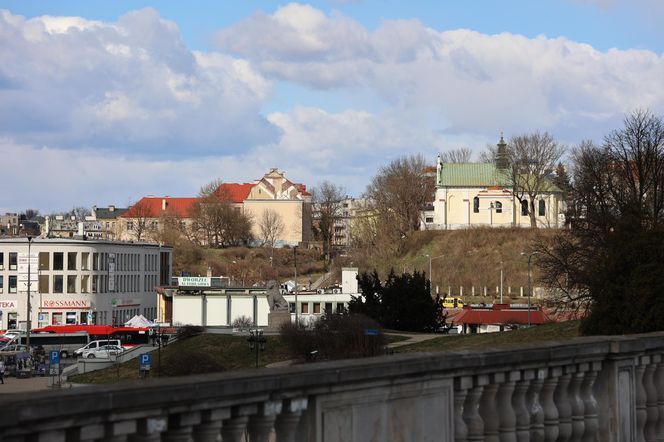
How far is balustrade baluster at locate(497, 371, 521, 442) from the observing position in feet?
23.8

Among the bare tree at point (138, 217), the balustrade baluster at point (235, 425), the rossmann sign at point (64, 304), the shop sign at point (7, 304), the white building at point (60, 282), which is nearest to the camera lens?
the balustrade baluster at point (235, 425)

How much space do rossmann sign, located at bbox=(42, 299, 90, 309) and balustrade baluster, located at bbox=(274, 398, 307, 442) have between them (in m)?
91.3

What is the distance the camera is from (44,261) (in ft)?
309

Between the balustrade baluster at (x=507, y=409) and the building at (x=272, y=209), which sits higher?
the building at (x=272, y=209)

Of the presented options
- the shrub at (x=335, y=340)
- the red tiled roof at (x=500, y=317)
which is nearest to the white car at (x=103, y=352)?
the shrub at (x=335, y=340)

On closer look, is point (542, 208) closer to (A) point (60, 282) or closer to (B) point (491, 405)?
(A) point (60, 282)

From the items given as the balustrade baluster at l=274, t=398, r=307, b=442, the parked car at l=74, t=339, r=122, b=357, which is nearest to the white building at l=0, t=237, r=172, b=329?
the parked car at l=74, t=339, r=122, b=357

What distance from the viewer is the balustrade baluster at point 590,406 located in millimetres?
8219

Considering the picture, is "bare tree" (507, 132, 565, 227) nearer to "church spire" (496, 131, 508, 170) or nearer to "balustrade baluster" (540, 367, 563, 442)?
"church spire" (496, 131, 508, 170)

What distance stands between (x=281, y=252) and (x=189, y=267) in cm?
1369

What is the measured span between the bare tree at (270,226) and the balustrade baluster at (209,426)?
157 m

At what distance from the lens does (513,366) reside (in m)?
7.39

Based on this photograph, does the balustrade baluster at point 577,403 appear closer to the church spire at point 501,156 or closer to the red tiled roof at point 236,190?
the church spire at point 501,156

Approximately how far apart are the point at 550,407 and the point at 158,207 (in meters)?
187
